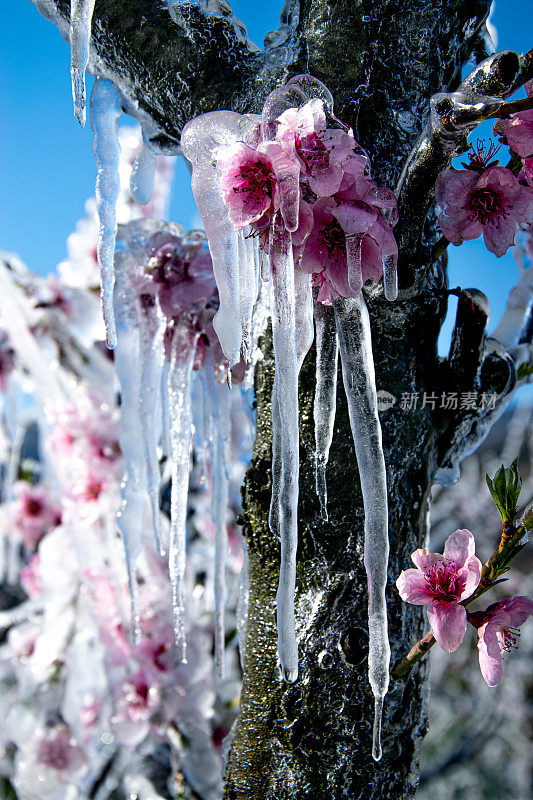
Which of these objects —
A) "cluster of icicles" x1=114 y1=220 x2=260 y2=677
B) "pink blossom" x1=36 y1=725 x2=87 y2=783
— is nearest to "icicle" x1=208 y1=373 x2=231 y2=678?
"cluster of icicles" x1=114 y1=220 x2=260 y2=677

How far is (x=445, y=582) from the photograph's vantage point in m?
0.78

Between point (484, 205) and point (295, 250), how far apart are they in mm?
279

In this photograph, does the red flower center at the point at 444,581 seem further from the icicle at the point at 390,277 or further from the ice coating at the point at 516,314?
the ice coating at the point at 516,314

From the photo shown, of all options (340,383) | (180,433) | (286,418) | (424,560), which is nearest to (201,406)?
(180,433)

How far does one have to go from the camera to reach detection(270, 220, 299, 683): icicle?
2.45 feet

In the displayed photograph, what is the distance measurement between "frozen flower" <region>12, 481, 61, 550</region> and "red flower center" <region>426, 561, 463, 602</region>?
232 centimetres

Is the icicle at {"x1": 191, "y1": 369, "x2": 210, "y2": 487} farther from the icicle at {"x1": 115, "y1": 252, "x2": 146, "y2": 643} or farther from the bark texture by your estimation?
the bark texture

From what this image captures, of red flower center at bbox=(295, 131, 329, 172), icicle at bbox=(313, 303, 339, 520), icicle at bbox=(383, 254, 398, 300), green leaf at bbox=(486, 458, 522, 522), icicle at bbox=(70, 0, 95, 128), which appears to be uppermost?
icicle at bbox=(70, 0, 95, 128)

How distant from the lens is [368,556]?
2.58 feet

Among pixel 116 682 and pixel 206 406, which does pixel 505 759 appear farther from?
pixel 206 406

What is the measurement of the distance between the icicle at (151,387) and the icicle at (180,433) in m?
0.03

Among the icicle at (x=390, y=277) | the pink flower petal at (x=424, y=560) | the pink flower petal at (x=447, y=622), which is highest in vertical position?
the icicle at (x=390, y=277)

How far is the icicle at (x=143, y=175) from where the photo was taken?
1.02 meters

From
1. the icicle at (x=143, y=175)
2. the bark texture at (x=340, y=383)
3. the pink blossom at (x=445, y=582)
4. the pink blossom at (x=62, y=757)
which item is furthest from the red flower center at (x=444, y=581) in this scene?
the pink blossom at (x=62, y=757)
